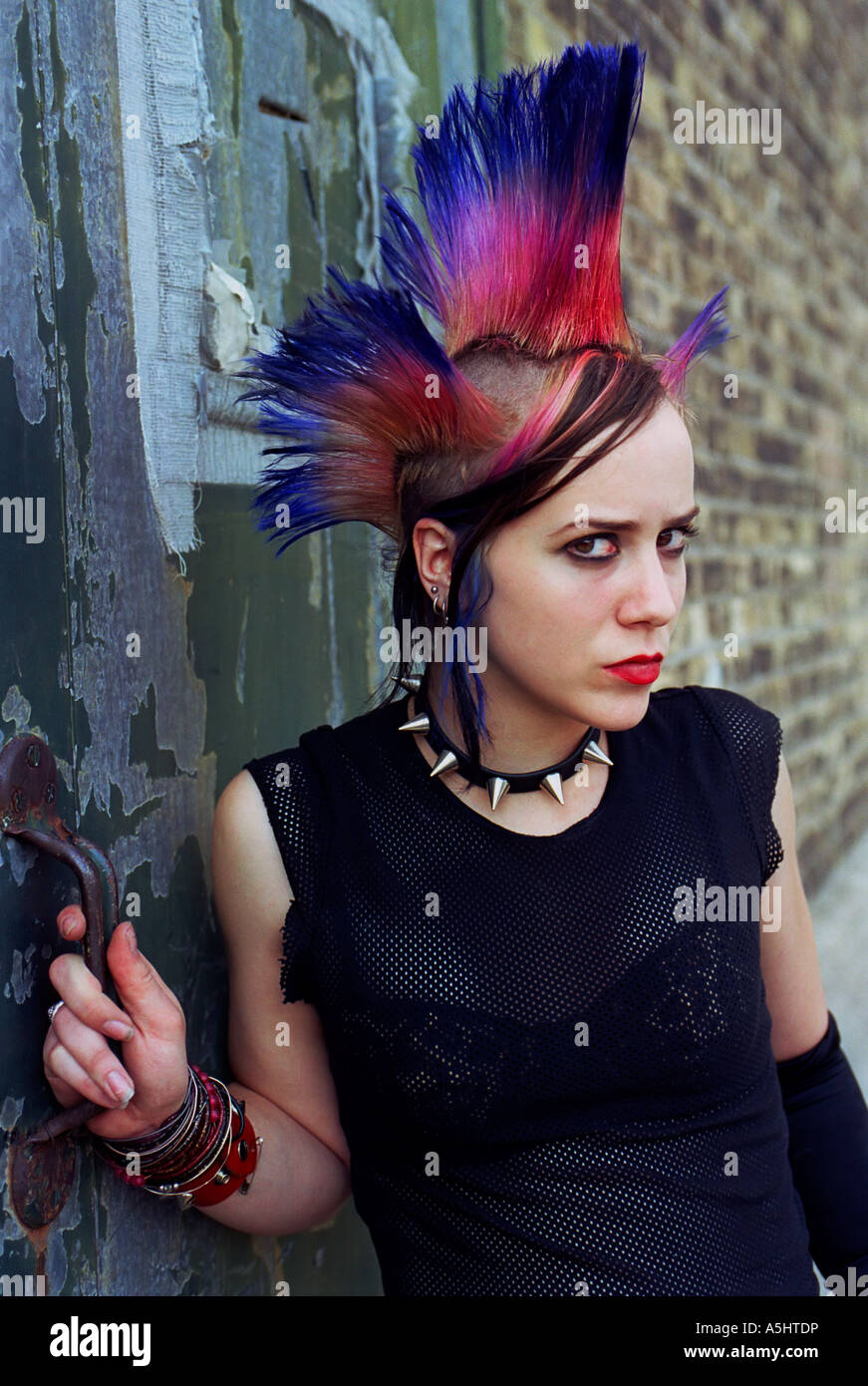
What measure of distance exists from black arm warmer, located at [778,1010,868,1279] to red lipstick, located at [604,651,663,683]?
0.77m

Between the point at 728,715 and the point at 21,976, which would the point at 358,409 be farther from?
the point at 21,976

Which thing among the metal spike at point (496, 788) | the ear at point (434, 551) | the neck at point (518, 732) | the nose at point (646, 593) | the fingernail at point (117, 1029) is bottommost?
the fingernail at point (117, 1029)

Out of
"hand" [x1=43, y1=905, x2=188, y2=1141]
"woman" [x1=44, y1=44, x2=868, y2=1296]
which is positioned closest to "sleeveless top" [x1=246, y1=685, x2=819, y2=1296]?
"woman" [x1=44, y1=44, x2=868, y2=1296]

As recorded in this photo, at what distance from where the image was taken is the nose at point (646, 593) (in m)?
1.48

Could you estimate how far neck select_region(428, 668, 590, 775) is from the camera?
165cm

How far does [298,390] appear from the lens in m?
1.64

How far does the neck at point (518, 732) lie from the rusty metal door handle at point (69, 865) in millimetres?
529

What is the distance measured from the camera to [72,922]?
1.29 m

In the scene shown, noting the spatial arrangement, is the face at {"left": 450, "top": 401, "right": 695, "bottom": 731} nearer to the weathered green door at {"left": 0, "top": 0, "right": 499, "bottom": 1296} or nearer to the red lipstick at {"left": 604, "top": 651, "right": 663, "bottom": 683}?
the red lipstick at {"left": 604, "top": 651, "right": 663, "bottom": 683}

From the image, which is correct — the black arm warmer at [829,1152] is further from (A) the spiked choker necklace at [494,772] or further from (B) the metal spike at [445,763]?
(B) the metal spike at [445,763]

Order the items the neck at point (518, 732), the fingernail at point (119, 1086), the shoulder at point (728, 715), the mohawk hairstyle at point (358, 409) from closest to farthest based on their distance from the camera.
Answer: the fingernail at point (119, 1086), the mohawk hairstyle at point (358, 409), the neck at point (518, 732), the shoulder at point (728, 715)

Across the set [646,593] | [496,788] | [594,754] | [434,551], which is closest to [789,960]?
[594,754]

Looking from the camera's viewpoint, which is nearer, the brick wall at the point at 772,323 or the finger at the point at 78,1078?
the finger at the point at 78,1078

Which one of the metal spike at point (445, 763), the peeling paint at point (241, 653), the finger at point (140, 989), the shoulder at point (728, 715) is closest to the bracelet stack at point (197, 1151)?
the finger at point (140, 989)
